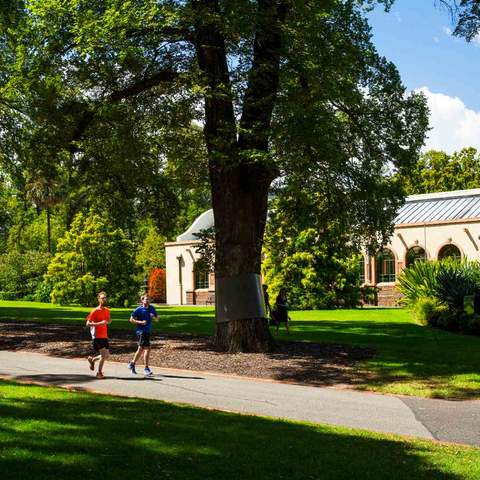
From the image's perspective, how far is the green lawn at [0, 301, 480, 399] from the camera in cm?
1380

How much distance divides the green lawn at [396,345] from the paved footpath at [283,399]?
122 centimetres

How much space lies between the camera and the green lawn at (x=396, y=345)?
13.8 meters

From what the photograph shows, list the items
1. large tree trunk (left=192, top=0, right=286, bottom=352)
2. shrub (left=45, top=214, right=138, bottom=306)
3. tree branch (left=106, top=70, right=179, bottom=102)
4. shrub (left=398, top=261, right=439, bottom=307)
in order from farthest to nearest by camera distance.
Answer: shrub (left=45, top=214, right=138, bottom=306) → shrub (left=398, top=261, right=439, bottom=307) → tree branch (left=106, top=70, right=179, bottom=102) → large tree trunk (left=192, top=0, right=286, bottom=352)

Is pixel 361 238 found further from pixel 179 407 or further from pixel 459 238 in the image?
pixel 459 238

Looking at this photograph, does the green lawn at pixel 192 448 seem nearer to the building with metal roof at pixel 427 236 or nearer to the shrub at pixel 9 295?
the building with metal roof at pixel 427 236

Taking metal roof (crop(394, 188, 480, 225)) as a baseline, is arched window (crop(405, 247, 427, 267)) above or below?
below

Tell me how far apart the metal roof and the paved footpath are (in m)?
31.5

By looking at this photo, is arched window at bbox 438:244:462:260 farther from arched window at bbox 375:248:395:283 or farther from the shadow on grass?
the shadow on grass

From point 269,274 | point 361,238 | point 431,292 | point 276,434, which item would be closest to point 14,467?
point 276,434

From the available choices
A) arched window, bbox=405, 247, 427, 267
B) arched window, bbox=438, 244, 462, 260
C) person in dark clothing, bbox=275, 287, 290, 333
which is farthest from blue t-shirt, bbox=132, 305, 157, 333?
arched window, bbox=405, 247, 427, 267

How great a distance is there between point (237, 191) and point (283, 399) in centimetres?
690

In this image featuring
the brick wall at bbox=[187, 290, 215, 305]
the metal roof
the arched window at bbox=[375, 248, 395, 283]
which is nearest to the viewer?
the metal roof

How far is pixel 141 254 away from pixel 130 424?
54235 mm

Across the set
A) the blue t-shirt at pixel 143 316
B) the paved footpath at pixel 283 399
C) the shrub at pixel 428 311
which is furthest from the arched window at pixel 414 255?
the blue t-shirt at pixel 143 316
